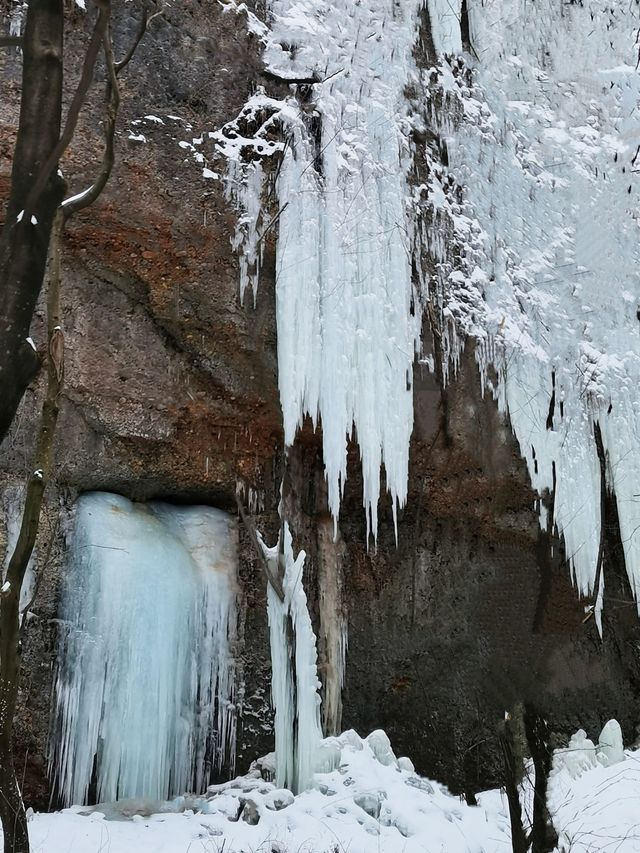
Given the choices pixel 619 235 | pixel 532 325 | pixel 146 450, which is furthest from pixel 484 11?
pixel 146 450

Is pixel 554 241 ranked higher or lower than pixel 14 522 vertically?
higher

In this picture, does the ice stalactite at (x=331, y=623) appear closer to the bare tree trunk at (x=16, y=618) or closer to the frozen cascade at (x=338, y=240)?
the frozen cascade at (x=338, y=240)

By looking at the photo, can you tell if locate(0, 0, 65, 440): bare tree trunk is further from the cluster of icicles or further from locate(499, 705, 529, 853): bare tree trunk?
the cluster of icicles

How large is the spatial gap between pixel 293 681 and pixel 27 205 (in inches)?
143

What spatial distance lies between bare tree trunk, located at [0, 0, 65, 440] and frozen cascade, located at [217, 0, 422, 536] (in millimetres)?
2884

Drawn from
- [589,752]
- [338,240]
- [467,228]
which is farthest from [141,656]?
[467,228]

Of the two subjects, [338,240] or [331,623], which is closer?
[338,240]

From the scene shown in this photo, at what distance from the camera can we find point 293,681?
19.2ft

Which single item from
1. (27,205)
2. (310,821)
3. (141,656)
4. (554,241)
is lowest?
(310,821)

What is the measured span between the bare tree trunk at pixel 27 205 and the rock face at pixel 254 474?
2.56 m

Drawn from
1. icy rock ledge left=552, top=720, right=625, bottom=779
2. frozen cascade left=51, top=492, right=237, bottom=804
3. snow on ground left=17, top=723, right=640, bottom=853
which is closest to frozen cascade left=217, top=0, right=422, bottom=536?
frozen cascade left=51, top=492, right=237, bottom=804

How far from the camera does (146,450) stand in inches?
256

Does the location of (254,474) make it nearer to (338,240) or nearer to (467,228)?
(338,240)

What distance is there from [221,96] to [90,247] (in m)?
1.35
